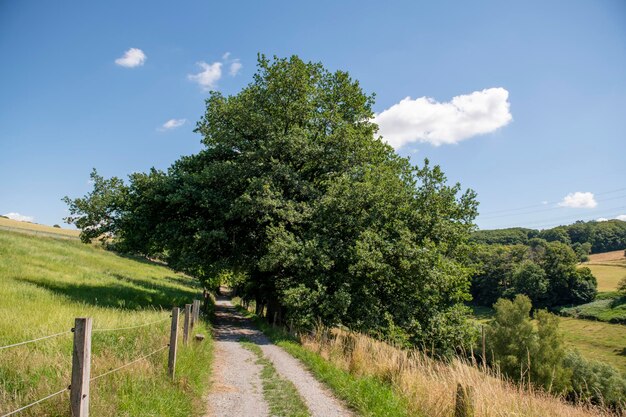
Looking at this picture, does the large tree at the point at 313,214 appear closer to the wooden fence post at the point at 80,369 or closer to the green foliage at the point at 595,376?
the wooden fence post at the point at 80,369

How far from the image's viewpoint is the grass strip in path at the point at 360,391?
7547 mm

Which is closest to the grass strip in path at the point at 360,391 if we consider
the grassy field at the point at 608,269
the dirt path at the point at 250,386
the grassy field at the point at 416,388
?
the grassy field at the point at 416,388

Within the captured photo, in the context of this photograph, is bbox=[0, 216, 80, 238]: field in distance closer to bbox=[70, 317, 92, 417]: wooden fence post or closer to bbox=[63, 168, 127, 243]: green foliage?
bbox=[63, 168, 127, 243]: green foliage

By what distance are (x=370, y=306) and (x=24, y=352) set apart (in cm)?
1436

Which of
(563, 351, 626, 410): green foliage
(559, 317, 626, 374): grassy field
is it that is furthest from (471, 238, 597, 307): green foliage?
(563, 351, 626, 410): green foliage

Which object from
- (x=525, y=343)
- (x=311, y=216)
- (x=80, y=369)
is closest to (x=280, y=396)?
(x=80, y=369)

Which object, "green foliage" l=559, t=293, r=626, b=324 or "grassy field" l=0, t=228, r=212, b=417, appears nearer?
"grassy field" l=0, t=228, r=212, b=417

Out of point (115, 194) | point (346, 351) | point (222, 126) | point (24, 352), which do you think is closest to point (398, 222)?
point (346, 351)

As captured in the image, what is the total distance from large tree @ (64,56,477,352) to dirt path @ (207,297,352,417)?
3.90m

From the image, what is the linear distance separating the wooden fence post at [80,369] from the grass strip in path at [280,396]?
4104 millimetres

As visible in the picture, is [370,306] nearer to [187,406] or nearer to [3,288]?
[187,406]

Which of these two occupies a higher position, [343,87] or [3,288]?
[343,87]

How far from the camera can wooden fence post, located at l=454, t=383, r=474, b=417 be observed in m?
6.44

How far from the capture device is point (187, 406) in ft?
24.6
